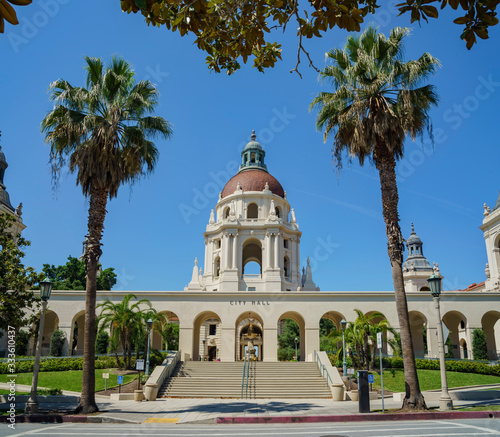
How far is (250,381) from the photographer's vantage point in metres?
26.2

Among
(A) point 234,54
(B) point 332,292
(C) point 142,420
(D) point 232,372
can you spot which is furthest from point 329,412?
(B) point 332,292

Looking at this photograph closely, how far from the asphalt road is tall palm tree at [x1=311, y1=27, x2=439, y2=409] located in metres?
5.58

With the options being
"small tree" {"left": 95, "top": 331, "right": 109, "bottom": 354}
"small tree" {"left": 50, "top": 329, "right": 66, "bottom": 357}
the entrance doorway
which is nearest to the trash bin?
"small tree" {"left": 95, "top": 331, "right": 109, "bottom": 354}

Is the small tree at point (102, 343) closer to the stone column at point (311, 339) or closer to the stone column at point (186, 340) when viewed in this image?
the stone column at point (186, 340)

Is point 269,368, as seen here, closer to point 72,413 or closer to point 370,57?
point 72,413

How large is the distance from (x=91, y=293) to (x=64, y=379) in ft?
38.4

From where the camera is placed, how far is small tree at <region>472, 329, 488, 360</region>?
33188 millimetres

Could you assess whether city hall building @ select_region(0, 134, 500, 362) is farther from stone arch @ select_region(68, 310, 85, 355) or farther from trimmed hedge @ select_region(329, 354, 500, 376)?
trimmed hedge @ select_region(329, 354, 500, 376)

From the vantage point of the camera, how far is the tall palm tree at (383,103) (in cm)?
1842

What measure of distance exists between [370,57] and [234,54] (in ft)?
45.5

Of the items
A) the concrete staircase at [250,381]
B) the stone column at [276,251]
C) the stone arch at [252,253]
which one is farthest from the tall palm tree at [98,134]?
the stone arch at [252,253]

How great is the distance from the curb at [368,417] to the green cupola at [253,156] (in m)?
49.1

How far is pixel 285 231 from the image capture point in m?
54.4

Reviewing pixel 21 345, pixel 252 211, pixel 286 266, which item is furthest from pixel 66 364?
pixel 252 211
